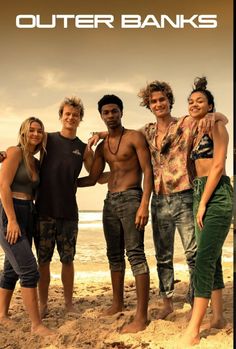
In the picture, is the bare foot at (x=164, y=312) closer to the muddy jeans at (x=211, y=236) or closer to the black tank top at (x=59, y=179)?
the muddy jeans at (x=211, y=236)

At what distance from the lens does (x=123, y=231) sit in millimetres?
4922

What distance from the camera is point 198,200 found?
4.23 metres

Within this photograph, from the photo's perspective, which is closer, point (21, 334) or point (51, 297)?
point (21, 334)

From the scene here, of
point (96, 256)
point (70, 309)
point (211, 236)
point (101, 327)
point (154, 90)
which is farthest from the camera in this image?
point (96, 256)

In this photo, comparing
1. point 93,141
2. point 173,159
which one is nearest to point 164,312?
point 173,159

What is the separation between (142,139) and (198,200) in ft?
3.38

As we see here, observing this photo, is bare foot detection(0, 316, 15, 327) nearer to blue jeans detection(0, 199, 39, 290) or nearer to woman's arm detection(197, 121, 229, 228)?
blue jeans detection(0, 199, 39, 290)

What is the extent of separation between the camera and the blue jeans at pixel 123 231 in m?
4.68

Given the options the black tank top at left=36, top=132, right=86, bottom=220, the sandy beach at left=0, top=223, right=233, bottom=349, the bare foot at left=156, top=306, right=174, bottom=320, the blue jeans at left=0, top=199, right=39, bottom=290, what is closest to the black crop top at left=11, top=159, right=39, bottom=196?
the blue jeans at left=0, top=199, right=39, bottom=290

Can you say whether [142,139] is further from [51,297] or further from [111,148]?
[51,297]

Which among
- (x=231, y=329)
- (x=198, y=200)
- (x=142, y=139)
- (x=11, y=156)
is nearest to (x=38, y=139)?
(x=11, y=156)

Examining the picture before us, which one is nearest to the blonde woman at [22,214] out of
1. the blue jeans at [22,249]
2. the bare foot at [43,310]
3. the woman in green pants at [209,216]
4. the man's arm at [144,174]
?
the blue jeans at [22,249]

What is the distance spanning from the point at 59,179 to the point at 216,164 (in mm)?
1888

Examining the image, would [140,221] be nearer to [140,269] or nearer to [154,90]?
[140,269]
